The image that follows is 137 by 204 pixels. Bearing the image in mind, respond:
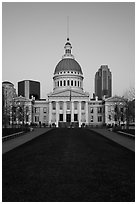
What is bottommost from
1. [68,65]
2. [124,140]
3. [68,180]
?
[124,140]

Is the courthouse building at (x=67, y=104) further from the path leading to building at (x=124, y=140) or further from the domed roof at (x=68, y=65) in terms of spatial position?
the path leading to building at (x=124, y=140)

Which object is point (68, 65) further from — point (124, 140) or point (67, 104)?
point (124, 140)

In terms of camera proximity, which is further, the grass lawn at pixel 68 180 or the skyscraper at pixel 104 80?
the skyscraper at pixel 104 80

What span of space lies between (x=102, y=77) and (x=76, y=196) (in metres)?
155

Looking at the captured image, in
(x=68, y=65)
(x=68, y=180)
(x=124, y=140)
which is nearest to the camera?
(x=68, y=180)

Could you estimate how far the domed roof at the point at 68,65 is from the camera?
11825 centimetres

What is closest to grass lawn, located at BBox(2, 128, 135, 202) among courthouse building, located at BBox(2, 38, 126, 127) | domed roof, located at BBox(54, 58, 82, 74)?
courthouse building, located at BBox(2, 38, 126, 127)

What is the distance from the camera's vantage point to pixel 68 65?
119 metres

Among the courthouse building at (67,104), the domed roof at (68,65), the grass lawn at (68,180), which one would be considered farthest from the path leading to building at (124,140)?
the domed roof at (68,65)

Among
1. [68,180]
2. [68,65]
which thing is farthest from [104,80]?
[68,180]

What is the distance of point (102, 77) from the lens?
16000cm

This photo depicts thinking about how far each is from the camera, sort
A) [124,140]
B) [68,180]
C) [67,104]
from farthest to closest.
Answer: [67,104] < [124,140] < [68,180]

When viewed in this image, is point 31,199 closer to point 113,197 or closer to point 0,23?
point 113,197

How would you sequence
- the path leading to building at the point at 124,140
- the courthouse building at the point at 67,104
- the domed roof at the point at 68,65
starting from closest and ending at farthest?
1. the path leading to building at the point at 124,140
2. the courthouse building at the point at 67,104
3. the domed roof at the point at 68,65
